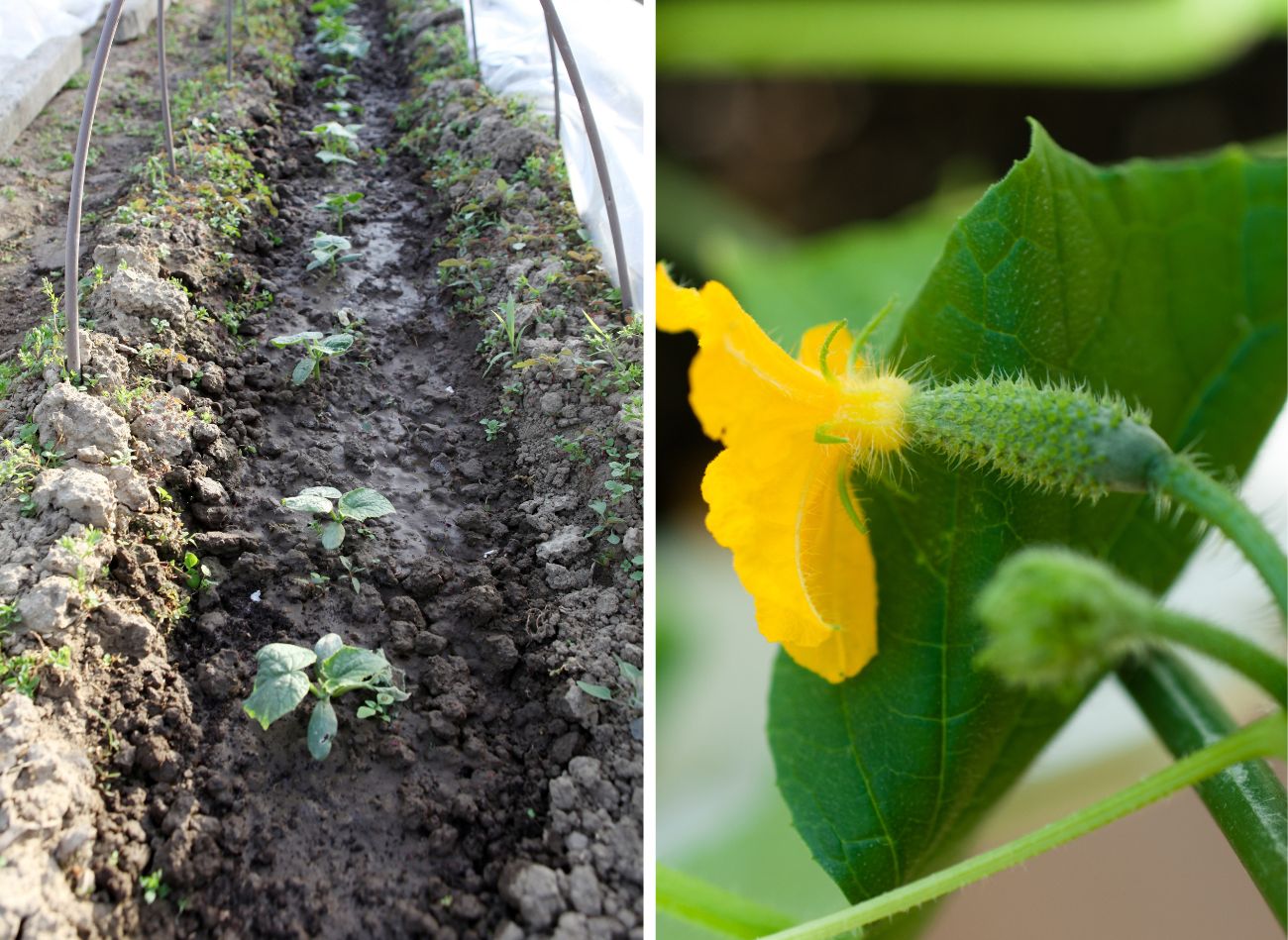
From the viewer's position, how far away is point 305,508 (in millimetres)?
1641

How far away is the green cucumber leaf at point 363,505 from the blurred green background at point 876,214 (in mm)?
643

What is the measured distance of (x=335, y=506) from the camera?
1.74 metres

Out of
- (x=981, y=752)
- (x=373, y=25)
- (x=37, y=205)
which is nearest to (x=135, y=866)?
(x=981, y=752)

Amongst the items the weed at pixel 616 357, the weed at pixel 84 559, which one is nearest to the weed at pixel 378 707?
the weed at pixel 84 559

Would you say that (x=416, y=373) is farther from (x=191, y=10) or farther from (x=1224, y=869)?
(x=191, y=10)

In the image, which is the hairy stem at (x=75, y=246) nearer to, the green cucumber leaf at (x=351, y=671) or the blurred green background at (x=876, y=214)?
the green cucumber leaf at (x=351, y=671)

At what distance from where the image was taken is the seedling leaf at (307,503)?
64.8 inches

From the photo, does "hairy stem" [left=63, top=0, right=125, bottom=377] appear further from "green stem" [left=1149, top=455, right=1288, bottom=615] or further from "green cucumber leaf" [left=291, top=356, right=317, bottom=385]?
"green stem" [left=1149, top=455, right=1288, bottom=615]

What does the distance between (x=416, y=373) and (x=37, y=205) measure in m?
1.30

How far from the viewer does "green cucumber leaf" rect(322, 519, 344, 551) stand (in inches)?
65.3

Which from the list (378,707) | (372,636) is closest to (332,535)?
(372,636)

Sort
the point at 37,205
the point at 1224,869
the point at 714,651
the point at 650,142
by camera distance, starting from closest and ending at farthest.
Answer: the point at 1224,869 < the point at 650,142 < the point at 714,651 < the point at 37,205

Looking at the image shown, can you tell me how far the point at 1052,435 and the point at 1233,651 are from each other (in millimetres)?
131

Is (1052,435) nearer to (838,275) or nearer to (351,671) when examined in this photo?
(838,275)
